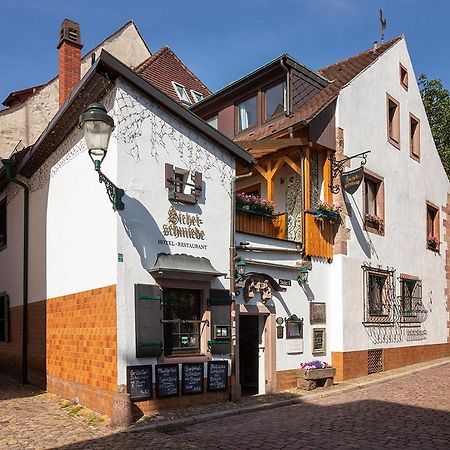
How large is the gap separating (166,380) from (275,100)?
8781 mm

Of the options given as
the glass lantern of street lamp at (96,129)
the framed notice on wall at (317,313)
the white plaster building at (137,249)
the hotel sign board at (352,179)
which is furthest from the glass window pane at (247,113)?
the glass lantern of street lamp at (96,129)

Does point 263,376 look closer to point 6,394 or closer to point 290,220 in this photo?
point 290,220

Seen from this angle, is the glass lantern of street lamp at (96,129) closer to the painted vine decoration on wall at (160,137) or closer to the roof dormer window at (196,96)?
the painted vine decoration on wall at (160,137)

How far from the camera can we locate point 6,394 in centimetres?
1171

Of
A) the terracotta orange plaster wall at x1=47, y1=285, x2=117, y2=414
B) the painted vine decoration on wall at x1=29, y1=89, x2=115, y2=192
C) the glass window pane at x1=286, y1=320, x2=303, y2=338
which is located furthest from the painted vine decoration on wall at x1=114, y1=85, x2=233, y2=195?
the glass window pane at x1=286, y1=320, x2=303, y2=338

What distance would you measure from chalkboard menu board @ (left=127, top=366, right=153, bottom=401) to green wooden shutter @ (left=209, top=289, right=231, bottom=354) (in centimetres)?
151

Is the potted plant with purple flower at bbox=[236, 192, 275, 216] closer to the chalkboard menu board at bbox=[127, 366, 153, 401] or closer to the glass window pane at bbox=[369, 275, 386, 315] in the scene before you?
the glass window pane at bbox=[369, 275, 386, 315]

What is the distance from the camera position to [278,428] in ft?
28.3

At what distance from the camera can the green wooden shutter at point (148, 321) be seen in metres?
9.32

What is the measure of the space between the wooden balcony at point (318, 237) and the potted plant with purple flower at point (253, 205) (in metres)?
0.98

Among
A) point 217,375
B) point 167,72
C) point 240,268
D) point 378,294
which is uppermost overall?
point 167,72

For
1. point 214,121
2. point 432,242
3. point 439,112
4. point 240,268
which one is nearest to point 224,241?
point 240,268

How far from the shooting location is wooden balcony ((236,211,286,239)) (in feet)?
40.3

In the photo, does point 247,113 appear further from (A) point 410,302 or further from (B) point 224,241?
(A) point 410,302
